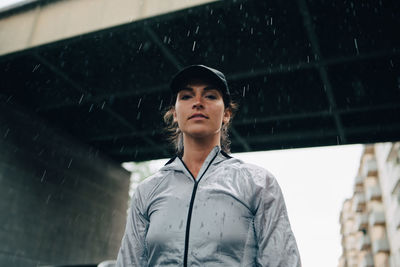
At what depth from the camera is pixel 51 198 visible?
1036cm

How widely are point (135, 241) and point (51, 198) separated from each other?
892 cm

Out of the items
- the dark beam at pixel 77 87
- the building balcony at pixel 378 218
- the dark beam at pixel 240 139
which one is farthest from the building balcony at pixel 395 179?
the dark beam at pixel 77 87

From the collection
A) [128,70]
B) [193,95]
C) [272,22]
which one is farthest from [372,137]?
[193,95]

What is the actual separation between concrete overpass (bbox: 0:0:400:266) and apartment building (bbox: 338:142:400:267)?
2077cm

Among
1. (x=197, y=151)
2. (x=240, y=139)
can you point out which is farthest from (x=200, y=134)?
(x=240, y=139)

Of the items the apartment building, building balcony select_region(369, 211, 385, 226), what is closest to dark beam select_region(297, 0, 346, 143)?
the apartment building

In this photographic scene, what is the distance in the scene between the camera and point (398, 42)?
7.07 meters

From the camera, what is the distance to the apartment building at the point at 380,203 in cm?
3497

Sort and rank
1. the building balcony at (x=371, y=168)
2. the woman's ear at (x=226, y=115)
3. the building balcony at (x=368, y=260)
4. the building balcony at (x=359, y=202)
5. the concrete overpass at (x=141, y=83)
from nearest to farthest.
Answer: the woman's ear at (x=226, y=115) < the concrete overpass at (x=141, y=83) < the building balcony at (x=371, y=168) < the building balcony at (x=368, y=260) < the building balcony at (x=359, y=202)

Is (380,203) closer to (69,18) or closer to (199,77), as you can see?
(69,18)

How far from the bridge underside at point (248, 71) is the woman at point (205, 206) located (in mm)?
4336

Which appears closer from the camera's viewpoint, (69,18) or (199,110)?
(199,110)

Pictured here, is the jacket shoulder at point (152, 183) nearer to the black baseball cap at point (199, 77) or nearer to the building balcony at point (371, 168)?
the black baseball cap at point (199, 77)

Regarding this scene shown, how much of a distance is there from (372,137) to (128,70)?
7125 mm
